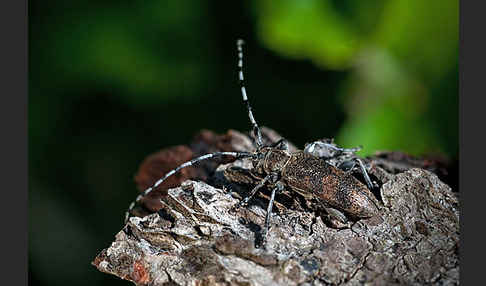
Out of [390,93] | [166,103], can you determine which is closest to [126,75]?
[166,103]

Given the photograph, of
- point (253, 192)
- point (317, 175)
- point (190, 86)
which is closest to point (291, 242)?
point (253, 192)

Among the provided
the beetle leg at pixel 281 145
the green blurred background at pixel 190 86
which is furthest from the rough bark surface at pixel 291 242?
the green blurred background at pixel 190 86

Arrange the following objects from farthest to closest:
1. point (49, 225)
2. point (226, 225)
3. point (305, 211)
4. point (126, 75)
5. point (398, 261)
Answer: point (49, 225)
point (126, 75)
point (305, 211)
point (226, 225)
point (398, 261)

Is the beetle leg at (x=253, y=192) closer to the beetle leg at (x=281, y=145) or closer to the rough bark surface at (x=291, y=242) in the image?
the rough bark surface at (x=291, y=242)

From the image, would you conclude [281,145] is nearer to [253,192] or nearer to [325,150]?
[325,150]

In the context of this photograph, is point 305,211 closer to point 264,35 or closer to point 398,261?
point 398,261

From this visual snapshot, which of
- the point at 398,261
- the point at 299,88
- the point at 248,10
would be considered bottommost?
the point at 398,261
